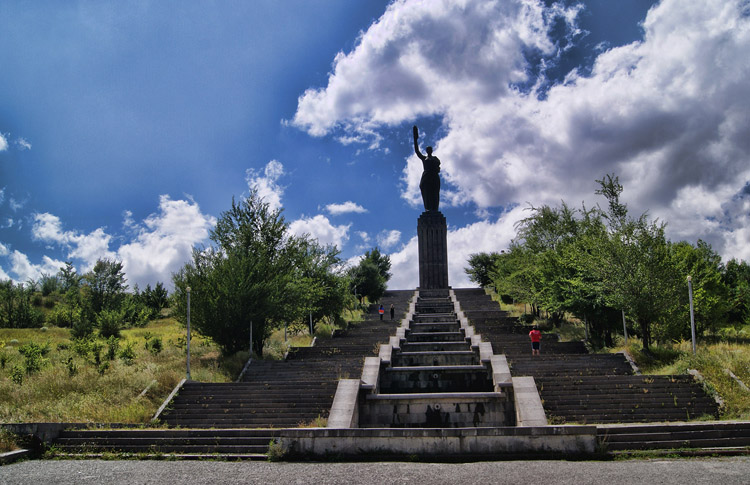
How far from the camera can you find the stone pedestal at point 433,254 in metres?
40.5

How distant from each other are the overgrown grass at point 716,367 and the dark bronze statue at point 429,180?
922 inches

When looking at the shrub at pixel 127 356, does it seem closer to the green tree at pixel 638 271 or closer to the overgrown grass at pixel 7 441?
the overgrown grass at pixel 7 441

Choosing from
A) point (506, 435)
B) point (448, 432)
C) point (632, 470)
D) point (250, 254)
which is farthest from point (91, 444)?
point (250, 254)

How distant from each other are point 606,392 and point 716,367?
3.23 m

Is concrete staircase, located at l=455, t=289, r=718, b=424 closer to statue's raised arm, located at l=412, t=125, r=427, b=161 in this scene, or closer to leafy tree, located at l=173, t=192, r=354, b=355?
leafy tree, located at l=173, t=192, r=354, b=355

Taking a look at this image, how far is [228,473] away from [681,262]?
17.7 meters

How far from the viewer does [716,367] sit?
51.1 feet

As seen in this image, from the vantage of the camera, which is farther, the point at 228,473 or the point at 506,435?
the point at 506,435

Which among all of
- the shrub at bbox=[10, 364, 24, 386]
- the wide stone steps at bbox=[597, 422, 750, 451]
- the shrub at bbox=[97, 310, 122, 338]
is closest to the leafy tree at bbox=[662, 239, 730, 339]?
the wide stone steps at bbox=[597, 422, 750, 451]

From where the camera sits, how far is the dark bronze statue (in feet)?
136

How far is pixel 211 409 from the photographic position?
15328mm

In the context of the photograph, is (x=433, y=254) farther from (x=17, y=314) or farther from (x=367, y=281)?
(x=17, y=314)

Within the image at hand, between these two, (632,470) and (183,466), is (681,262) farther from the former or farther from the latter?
(183,466)

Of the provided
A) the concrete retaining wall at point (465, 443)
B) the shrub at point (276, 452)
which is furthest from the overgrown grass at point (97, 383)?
the concrete retaining wall at point (465, 443)
